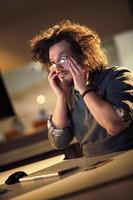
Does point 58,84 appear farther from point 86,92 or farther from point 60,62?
point 86,92

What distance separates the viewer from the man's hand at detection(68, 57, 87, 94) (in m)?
1.65

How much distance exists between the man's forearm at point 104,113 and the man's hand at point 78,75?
7 centimetres

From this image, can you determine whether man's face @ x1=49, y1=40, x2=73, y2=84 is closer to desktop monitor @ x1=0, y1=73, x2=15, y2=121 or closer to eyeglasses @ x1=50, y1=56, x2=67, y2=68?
eyeglasses @ x1=50, y1=56, x2=67, y2=68

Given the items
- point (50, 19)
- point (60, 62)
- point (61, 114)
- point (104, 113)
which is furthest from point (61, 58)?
point (50, 19)

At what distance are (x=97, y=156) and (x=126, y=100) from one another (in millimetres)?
249

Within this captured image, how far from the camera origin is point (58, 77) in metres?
1.86

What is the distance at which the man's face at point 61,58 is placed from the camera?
1.77 meters

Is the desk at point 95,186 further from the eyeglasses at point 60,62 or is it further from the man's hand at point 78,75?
the eyeglasses at point 60,62

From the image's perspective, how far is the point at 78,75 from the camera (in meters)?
1.67

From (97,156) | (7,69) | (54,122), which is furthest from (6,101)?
(97,156)

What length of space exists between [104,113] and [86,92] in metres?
0.12

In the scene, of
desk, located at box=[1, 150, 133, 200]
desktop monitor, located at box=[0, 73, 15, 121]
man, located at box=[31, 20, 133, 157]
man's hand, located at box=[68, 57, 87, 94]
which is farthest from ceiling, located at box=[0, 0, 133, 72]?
desk, located at box=[1, 150, 133, 200]

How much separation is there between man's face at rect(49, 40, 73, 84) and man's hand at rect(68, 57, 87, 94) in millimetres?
41

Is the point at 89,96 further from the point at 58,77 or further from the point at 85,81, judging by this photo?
the point at 58,77
